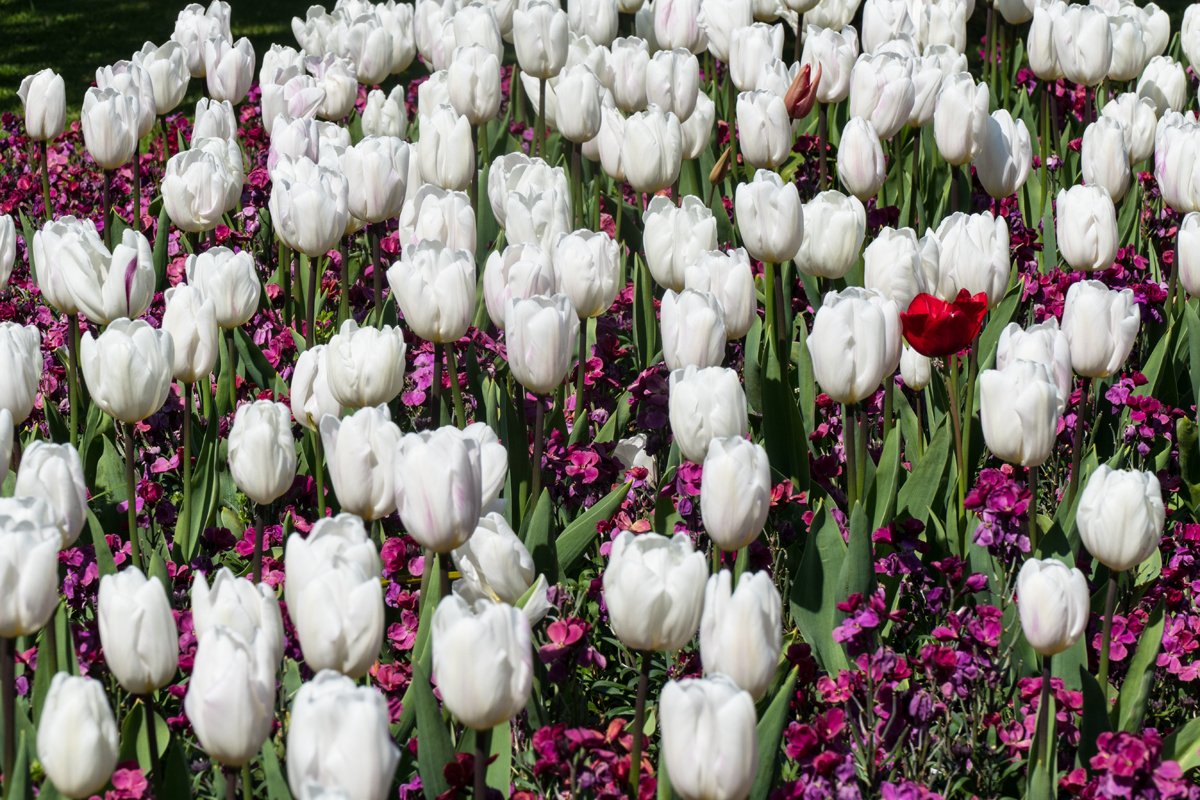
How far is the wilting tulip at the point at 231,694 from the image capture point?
1810mm

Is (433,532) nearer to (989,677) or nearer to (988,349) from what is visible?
(989,677)

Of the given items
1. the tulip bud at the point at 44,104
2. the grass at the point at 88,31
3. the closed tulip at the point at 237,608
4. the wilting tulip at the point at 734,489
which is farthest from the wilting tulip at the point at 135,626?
the grass at the point at 88,31

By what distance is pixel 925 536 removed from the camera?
9.73ft

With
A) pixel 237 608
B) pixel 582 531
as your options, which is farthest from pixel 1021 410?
pixel 237 608

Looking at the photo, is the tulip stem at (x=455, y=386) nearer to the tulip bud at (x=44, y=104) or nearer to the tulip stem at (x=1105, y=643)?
the tulip stem at (x=1105, y=643)

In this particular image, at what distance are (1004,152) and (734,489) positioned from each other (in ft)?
6.48

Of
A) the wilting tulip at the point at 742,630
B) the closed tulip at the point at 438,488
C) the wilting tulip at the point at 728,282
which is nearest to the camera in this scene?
the wilting tulip at the point at 742,630

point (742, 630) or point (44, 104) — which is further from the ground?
point (44, 104)

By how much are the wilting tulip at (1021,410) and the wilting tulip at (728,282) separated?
2.13 ft

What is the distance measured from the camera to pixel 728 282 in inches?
120

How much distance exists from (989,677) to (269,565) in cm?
133

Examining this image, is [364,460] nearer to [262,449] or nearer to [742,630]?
[262,449]

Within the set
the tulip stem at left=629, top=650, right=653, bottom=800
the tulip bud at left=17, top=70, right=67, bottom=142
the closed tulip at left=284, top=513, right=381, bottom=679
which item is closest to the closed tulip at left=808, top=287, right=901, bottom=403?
the tulip stem at left=629, top=650, right=653, bottom=800

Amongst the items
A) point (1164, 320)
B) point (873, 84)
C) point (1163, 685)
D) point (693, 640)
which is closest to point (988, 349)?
point (1164, 320)
